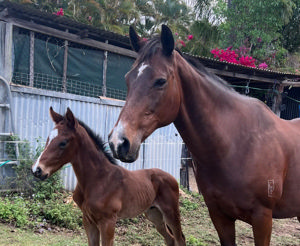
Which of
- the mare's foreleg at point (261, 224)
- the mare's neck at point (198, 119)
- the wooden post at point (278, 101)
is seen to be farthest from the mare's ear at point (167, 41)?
the wooden post at point (278, 101)

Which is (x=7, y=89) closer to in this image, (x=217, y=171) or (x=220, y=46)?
(x=217, y=171)

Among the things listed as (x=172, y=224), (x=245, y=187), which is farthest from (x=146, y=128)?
(x=172, y=224)

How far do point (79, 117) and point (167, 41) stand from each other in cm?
544

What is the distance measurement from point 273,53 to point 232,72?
19.0 ft

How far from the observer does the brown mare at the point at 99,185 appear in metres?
3.78

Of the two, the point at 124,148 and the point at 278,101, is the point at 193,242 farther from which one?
the point at 278,101

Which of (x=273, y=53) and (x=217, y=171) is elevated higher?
(x=273, y=53)

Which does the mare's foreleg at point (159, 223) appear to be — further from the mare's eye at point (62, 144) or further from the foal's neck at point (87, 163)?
the mare's eye at point (62, 144)

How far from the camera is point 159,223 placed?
186 inches

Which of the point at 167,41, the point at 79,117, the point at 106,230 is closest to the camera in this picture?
the point at 167,41

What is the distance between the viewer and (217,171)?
7.33 ft

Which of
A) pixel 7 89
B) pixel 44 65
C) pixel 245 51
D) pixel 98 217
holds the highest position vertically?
pixel 245 51

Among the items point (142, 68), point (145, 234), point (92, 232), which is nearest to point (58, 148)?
point (92, 232)

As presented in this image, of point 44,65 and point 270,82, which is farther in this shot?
point 270,82
